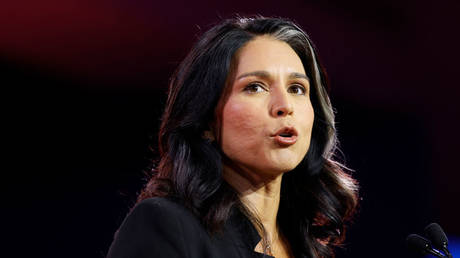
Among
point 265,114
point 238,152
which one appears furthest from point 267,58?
point 238,152

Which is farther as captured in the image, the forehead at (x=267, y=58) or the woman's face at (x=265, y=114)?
the forehead at (x=267, y=58)

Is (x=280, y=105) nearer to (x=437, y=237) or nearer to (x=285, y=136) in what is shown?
(x=285, y=136)

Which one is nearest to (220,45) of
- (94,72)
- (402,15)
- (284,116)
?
(284,116)

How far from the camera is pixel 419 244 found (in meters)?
2.03

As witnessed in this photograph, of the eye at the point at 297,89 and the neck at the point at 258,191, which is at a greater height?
the eye at the point at 297,89

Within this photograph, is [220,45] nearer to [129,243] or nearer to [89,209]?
[129,243]

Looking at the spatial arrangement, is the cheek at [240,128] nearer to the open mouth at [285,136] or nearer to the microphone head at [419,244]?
the open mouth at [285,136]

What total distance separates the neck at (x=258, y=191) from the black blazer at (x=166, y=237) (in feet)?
0.64

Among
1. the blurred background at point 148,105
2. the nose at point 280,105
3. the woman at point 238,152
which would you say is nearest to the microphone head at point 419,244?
the woman at point 238,152

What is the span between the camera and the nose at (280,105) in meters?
2.15

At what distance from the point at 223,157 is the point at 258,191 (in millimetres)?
172

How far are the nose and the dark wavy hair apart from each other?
7.5 inches

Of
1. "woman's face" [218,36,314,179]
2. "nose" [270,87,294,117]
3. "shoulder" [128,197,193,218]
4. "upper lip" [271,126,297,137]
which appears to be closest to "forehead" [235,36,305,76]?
"woman's face" [218,36,314,179]

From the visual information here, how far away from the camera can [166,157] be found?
234 centimetres
